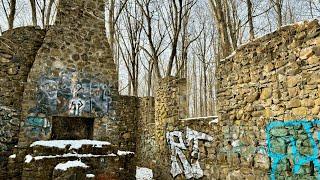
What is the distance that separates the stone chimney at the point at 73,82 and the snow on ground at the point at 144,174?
6.04 feet

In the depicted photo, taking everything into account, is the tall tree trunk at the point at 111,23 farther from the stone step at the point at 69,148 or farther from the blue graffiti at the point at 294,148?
the blue graffiti at the point at 294,148

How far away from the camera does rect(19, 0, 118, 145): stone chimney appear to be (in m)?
8.16

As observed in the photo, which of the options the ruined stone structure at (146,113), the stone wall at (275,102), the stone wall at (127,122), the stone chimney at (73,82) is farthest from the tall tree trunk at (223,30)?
the stone wall at (127,122)

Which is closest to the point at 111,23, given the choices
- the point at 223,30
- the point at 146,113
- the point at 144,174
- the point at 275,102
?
the point at 146,113

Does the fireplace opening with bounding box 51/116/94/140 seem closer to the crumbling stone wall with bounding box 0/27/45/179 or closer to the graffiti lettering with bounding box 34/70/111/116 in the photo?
the graffiti lettering with bounding box 34/70/111/116

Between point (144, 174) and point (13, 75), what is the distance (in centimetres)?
578

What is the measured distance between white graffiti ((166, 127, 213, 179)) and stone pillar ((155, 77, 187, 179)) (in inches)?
12.9

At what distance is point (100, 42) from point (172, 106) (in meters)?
3.54

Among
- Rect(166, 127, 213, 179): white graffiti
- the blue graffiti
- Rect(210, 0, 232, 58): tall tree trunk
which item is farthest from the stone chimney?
the blue graffiti

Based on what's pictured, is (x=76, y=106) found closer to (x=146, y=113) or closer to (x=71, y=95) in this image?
(x=71, y=95)

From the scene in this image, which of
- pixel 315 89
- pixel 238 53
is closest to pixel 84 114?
pixel 238 53

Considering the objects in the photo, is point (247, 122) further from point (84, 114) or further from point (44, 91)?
point (44, 91)

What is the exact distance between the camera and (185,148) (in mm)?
7820

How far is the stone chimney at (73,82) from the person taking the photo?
816 centimetres
